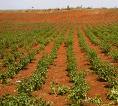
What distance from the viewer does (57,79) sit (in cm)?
1261

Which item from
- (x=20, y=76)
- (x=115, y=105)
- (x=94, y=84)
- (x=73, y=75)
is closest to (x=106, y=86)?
(x=94, y=84)

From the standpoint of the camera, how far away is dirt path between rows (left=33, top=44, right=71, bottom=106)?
9.76 meters

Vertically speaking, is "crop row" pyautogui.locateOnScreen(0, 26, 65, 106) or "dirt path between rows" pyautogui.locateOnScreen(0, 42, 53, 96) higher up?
"crop row" pyautogui.locateOnScreen(0, 26, 65, 106)

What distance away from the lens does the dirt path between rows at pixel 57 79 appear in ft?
32.0

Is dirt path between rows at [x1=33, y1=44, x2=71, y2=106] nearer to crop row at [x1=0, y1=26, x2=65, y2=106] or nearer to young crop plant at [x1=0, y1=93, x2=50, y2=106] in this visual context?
crop row at [x1=0, y1=26, x2=65, y2=106]

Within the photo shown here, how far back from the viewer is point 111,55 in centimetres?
1731

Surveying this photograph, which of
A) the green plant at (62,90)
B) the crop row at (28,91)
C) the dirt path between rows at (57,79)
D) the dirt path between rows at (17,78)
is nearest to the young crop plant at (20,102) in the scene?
the crop row at (28,91)

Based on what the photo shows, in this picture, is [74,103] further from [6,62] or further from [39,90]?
[6,62]

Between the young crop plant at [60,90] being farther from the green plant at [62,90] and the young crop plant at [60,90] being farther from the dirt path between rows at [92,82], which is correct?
the dirt path between rows at [92,82]

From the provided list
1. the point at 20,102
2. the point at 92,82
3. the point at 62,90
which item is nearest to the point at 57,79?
the point at 92,82

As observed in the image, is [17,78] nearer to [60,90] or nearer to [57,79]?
[57,79]

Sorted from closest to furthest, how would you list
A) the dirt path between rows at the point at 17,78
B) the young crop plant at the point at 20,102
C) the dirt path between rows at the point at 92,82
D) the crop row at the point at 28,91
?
the young crop plant at the point at 20,102 → the crop row at the point at 28,91 → the dirt path between rows at the point at 92,82 → the dirt path between rows at the point at 17,78

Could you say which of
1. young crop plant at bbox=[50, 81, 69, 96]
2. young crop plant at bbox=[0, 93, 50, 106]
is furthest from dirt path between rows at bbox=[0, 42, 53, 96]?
young crop plant at bbox=[0, 93, 50, 106]

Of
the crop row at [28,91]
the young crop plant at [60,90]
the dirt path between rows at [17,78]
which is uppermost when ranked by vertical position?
the crop row at [28,91]
